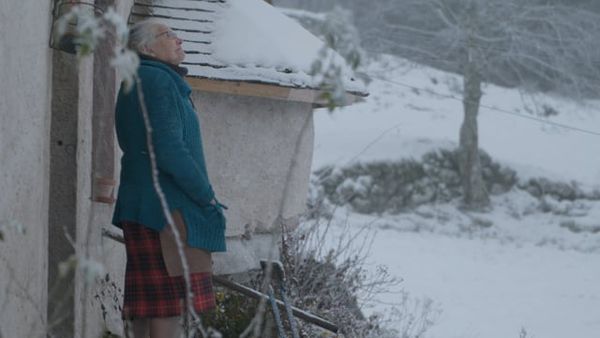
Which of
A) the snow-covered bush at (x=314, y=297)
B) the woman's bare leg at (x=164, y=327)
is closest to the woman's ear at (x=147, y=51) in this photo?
the woman's bare leg at (x=164, y=327)

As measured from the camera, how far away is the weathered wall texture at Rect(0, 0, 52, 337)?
132 inches

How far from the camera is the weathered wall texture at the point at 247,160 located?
6.66 metres

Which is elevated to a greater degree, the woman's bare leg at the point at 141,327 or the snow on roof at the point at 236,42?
the snow on roof at the point at 236,42

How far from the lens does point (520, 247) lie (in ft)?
60.4

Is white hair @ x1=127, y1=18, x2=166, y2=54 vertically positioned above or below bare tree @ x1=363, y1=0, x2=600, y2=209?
below

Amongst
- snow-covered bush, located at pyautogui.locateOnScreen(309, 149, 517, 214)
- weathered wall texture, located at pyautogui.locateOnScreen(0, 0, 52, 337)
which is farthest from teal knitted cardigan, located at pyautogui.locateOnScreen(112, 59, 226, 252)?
snow-covered bush, located at pyautogui.locateOnScreen(309, 149, 517, 214)

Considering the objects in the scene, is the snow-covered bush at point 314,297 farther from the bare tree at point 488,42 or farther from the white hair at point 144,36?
the bare tree at point 488,42

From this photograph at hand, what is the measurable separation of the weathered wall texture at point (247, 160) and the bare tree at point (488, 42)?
13.7 m

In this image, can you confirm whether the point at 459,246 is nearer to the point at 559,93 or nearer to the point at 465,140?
the point at 465,140

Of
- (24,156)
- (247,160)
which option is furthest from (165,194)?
(247,160)

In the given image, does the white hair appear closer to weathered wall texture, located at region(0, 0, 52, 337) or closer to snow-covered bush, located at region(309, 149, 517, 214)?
weathered wall texture, located at region(0, 0, 52, 337)

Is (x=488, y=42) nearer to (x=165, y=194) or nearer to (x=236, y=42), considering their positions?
(x=236, y=42)

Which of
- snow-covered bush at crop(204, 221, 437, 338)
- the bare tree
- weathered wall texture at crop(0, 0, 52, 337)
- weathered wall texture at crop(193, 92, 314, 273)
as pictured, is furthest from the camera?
the bare tree

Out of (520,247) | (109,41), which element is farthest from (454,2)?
(109,41)
